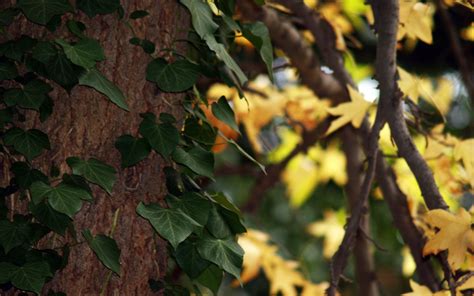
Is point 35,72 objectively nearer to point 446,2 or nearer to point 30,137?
point 30,137

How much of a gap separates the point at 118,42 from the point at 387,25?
2.45 ft

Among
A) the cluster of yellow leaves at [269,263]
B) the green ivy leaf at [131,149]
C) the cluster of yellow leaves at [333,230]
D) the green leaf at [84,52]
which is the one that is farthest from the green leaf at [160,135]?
the cluster of yellow leaves at [333,230]

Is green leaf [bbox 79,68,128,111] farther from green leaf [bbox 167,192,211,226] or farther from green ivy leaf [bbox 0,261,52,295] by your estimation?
green ivy leaf [bbox 0,261,52,295]

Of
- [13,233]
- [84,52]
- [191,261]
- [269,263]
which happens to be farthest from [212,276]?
[269,263]

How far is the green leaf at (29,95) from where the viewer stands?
5.25ft

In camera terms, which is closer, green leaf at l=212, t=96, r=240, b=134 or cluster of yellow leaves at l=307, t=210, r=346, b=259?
green leaf at l=212, t=96, r=240, b=134

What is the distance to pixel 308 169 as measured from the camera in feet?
13.3

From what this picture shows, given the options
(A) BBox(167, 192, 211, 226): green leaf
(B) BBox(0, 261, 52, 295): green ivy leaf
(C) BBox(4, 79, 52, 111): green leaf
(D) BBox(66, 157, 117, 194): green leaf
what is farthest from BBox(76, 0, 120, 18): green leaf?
(B) BBox(0, 261, 52, 295): green ivy leaf

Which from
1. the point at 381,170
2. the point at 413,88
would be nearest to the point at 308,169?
the point at 381,170

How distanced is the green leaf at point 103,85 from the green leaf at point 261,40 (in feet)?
1.23

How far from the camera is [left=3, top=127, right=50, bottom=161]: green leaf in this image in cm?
158

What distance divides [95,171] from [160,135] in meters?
0.15

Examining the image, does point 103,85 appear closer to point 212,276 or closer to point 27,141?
point 27,141

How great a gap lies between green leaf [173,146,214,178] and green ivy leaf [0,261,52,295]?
0.33 meters
